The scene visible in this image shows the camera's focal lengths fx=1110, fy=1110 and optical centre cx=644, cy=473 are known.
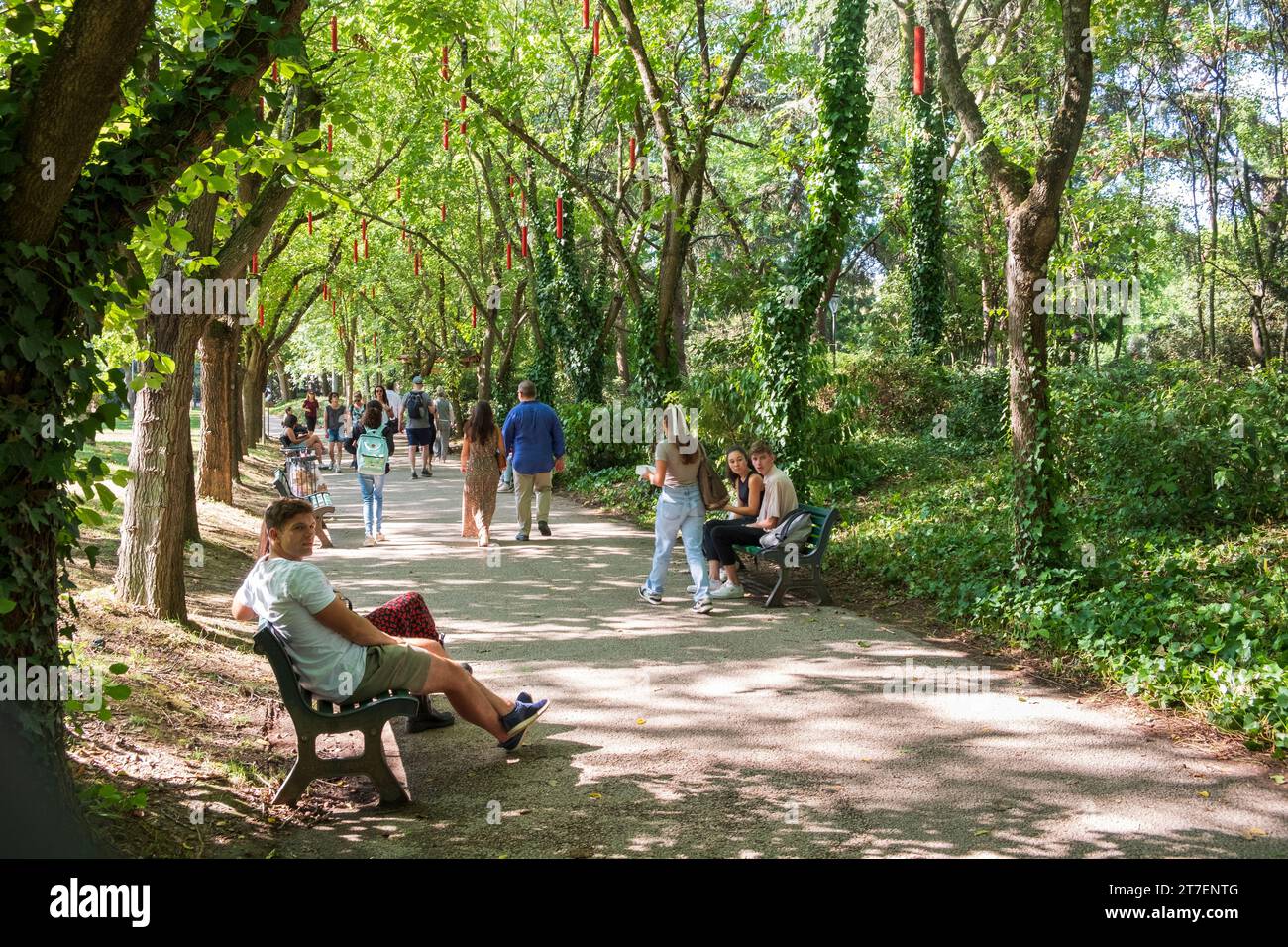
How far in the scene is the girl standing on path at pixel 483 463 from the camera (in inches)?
559

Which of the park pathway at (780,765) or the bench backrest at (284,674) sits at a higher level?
the bench backrest at (284,674)

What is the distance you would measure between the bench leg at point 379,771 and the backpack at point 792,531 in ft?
17.6

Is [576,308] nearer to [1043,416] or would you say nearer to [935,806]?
[1043,416]

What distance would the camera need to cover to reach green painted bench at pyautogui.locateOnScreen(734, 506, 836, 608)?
400 inches

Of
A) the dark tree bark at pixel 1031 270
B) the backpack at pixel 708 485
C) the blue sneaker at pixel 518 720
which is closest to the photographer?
the blue sneaker at pixel 518 720

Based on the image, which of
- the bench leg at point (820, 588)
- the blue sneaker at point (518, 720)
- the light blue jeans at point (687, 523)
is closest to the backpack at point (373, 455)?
the light blue jeans at point (687, 523)

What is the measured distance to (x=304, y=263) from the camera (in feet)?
97.0

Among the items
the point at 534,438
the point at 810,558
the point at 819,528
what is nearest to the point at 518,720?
the point at 810,558

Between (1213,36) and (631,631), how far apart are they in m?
20.5

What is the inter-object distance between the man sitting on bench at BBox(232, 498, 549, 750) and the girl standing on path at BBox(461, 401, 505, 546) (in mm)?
8134

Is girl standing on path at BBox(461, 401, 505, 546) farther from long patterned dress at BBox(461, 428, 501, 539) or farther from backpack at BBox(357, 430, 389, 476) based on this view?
backpack at BBox(357, 430, 389, 476)

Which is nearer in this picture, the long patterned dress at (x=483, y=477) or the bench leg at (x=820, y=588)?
the bench leg at (x=820, y=588)

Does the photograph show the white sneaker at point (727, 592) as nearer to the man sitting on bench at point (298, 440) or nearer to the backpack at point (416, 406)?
the man sitting on bench at point (298, 440)
